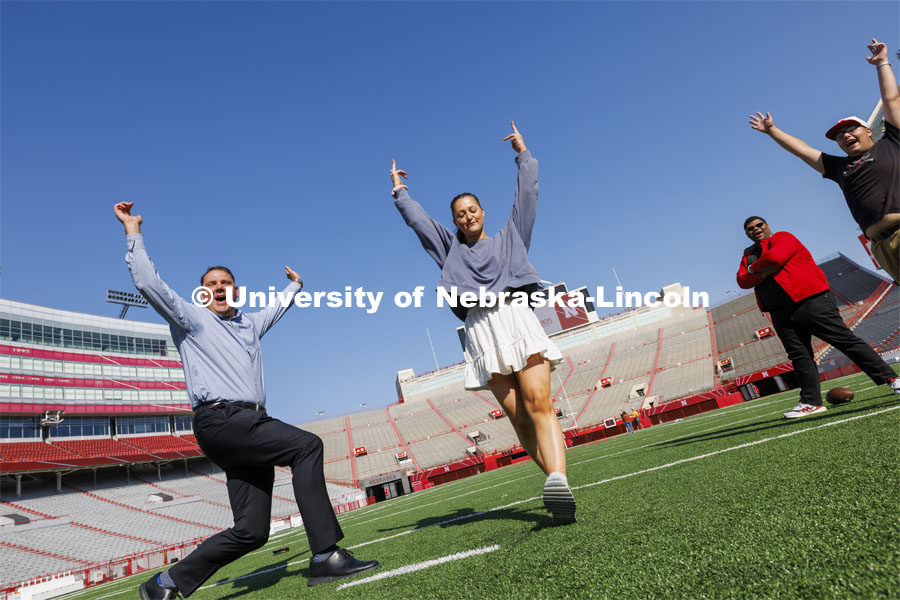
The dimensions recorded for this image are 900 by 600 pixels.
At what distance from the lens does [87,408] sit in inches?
1467

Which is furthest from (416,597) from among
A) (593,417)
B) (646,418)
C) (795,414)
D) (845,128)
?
(593,417)

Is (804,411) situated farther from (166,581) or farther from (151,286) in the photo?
(151,286)

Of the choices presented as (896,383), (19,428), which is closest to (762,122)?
(896,383)

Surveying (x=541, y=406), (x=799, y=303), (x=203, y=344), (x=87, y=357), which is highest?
(x=87, y=357)

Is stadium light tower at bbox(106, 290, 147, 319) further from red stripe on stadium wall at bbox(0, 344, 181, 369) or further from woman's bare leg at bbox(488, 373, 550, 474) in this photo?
woman's bare leg at bbox(488, 373, 550, 474)

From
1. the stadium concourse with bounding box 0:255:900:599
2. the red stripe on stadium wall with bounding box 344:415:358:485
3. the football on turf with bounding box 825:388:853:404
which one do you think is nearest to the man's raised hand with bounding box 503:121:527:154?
the football on turf with bounding box 825:388:853:404

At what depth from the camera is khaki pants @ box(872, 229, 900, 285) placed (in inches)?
136

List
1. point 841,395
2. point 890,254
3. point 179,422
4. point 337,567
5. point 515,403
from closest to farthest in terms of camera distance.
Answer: point 337,567 → point 515,403 → point 890,254 → point 841,395 → point 179,422

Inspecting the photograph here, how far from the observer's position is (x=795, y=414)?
467 centimetres

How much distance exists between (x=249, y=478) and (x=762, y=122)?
4864 millimetres

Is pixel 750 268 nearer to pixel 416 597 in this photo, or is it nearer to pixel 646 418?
pixel 416 597

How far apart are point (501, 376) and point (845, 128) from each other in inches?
126

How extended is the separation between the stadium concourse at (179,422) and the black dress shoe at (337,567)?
61.5 ft

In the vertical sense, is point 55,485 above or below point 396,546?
above
